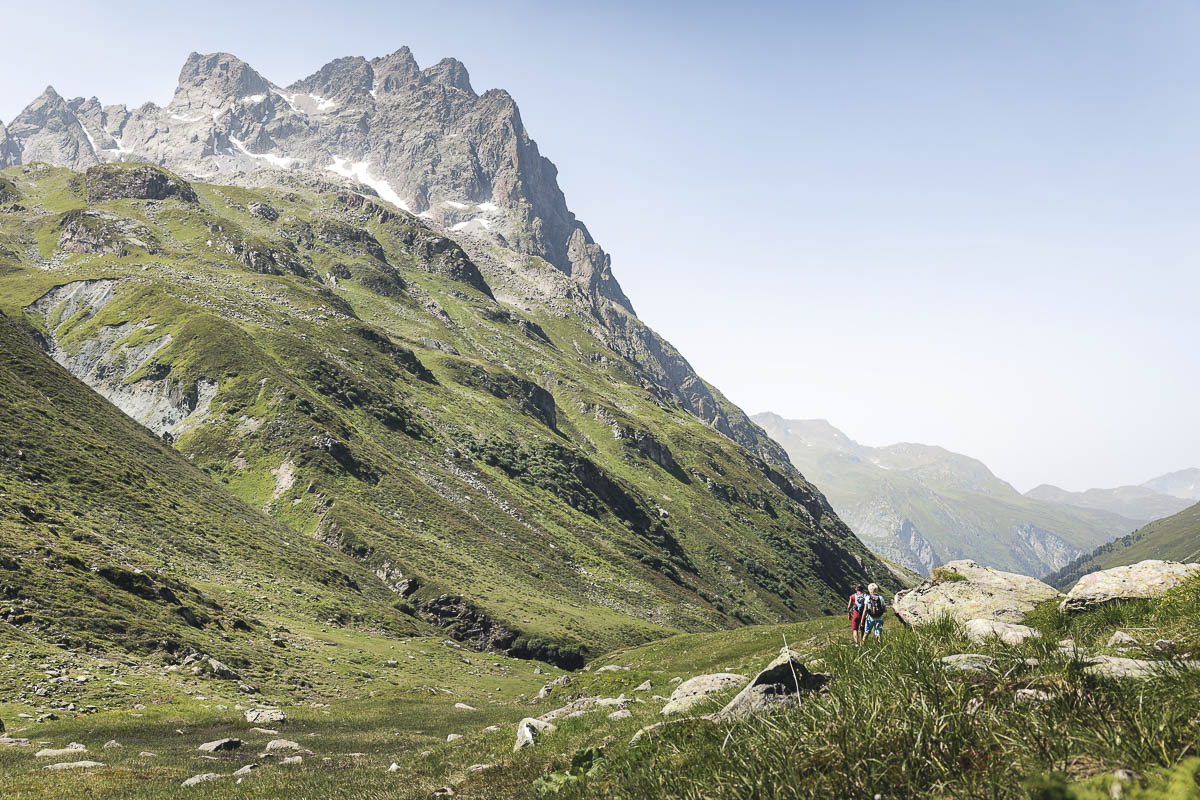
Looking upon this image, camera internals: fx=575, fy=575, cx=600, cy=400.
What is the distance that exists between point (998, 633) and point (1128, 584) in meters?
6.42

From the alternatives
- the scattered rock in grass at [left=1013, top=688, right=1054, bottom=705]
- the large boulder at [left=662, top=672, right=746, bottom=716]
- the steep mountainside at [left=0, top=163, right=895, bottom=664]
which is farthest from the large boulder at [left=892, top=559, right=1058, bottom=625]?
the steep mountainside at [left=0, top=163, right=895, bottom=664]

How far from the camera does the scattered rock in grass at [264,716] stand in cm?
3180

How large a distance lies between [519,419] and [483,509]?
68369 millimetres

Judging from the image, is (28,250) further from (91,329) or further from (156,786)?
(156,786)

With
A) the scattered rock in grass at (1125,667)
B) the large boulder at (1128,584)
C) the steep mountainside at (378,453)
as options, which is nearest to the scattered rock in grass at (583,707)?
the large boulder at (1128,584)

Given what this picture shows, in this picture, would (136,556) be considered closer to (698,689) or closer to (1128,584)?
(698,689)

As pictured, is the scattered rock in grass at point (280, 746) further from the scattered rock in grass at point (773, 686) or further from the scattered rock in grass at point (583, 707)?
the scattered rock in grass at point (773, 686)

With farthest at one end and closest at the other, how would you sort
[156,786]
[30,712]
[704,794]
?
[30,712] → [156,786] → [704,794]

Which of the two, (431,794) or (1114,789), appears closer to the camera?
(1114,789)

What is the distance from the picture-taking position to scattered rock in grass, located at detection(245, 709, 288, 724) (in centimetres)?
3180

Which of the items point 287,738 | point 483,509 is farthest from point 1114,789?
point 483,509

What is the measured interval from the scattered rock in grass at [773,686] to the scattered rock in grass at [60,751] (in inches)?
1006

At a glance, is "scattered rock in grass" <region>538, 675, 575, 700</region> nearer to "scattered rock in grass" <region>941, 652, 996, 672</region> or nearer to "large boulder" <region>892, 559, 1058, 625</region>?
"large boulder" <region>892, 559, 1058, 625</region>

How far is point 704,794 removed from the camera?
575 centimetres
